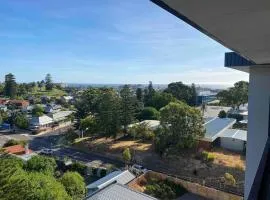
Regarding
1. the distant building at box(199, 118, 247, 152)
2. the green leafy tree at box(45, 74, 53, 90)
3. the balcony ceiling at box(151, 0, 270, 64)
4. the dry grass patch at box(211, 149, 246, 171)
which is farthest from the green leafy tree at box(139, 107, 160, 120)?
the green leafy tree at box(45, 74, 53, 90)

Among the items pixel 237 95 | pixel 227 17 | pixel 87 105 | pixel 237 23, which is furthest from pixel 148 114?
pixel 227 17

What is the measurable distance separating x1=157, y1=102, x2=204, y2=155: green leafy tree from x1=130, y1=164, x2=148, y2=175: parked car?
212 centimetres

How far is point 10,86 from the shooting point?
52.3 m

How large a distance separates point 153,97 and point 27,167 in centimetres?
1947

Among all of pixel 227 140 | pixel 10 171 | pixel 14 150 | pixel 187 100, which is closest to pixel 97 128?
pixel 14 150

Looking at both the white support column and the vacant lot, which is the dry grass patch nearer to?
the vacant lot

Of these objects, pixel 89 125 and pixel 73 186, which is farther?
pixel 89 125

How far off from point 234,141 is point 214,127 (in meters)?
2.89

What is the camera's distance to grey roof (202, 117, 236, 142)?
61.8 feet

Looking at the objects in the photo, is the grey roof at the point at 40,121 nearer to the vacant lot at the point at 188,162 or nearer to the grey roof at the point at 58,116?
the grey roof at the point at 58,116

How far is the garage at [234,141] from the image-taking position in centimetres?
1836

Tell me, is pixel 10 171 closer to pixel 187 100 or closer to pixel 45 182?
pixel 45 182

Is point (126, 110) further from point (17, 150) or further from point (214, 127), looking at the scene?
point (17, 150)

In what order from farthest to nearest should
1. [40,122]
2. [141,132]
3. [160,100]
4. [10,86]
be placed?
[10,86], [160,100], [40,122], [141,132]
